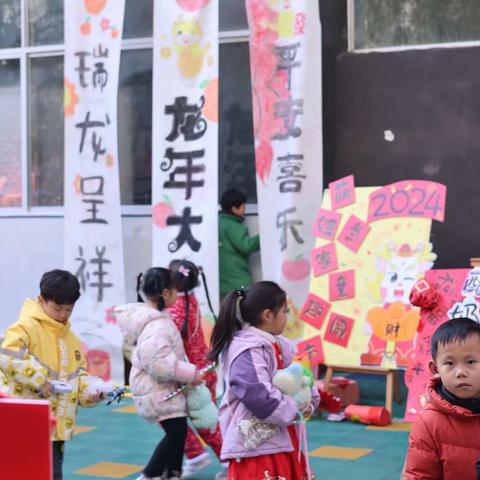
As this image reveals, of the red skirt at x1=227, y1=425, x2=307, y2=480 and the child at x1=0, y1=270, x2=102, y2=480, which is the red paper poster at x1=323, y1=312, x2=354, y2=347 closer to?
the child at x1=0, y1=270, x2=102, y2=480

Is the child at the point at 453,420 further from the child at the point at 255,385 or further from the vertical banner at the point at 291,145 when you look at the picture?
the vertical banner at the point at 291,145

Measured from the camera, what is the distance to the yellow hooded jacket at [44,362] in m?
5.82

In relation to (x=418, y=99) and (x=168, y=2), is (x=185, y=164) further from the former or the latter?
(x=418, y=99)

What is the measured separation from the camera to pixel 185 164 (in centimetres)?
1033

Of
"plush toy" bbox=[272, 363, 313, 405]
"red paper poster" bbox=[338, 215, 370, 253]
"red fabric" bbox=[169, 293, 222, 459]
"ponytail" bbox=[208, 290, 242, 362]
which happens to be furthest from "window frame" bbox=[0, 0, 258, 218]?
"plush toy" bbox=[272, 363, 313, 405]

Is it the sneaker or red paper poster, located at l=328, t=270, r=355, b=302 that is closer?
the sneaker

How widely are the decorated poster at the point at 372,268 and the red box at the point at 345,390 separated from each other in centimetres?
34

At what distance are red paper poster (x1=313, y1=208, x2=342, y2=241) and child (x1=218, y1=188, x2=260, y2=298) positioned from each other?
3.80ft

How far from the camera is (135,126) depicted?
11.8m

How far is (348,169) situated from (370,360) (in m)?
2.41

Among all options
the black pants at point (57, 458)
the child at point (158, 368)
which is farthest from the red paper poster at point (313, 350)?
the black pants at point (57, 458)

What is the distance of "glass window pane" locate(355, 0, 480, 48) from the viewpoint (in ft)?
34.4

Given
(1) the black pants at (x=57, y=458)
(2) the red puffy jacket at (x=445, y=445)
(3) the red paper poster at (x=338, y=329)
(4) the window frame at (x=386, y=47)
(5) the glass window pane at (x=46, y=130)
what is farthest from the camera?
(5) the glass window pane at (x=46, y=130)

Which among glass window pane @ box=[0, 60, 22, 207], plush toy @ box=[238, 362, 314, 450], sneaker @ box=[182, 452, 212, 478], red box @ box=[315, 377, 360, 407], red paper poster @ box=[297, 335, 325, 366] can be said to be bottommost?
sneaker @ box=[182, 452, 212, 478]
